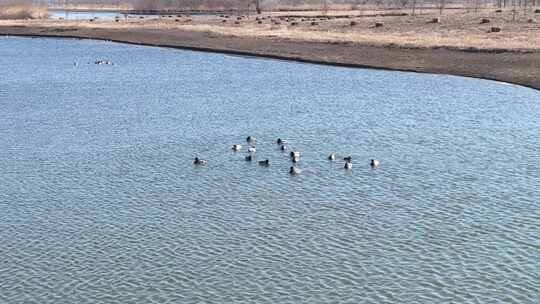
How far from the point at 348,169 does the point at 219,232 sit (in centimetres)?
773

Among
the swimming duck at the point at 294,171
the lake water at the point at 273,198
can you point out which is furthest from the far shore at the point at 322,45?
the swimming duck at the point at 294,171

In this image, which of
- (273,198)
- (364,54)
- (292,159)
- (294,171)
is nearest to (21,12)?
(364,54)

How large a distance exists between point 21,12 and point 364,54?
310 ft

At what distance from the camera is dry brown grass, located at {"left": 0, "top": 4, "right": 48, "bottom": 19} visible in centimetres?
14100

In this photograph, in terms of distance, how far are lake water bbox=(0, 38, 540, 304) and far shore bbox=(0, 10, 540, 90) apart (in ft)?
22.8

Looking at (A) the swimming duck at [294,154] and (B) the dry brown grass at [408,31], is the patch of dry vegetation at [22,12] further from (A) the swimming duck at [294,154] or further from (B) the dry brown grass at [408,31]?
A: (A) the swimming duck at [294,154]

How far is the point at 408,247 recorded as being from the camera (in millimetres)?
21609

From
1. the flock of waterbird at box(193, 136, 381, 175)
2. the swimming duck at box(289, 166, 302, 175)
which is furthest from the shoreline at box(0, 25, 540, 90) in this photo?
the swimming duck at box(289, 166, 302, 175)

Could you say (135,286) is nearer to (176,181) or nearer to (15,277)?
(15,277)

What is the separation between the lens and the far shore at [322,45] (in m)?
54.6

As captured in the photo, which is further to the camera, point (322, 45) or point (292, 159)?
point (322, 45)

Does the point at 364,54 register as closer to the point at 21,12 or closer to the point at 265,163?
the point at 265,163

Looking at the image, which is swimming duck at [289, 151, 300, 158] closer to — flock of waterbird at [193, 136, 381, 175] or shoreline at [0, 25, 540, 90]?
flock of waterbird at [193, 136, 381, 175]

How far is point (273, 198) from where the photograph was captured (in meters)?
26.3
